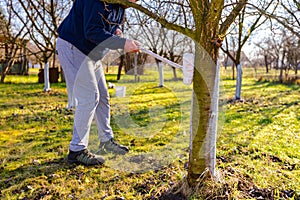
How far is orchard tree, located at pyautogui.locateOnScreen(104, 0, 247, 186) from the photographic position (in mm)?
1788

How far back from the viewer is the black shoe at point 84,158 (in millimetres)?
2623

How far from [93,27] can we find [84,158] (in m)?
1.23

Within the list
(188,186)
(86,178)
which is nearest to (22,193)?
(86,178)

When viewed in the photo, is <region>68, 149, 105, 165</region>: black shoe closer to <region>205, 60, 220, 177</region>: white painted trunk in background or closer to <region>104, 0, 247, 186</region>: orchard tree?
<region>104, 0, 247, 186</region>: orchard tree

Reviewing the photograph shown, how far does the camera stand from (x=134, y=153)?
9.73 ft

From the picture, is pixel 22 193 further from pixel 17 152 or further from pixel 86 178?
pixel 17 152

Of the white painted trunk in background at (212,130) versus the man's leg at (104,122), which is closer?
the white painted trunk in background at (212,130)

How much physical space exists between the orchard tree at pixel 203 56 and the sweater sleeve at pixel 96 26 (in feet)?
1.58

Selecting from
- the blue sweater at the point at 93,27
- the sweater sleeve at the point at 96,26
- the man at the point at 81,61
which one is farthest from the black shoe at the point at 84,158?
the sweater sleeve at the point at 96,26

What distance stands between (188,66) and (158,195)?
1028 millimetres

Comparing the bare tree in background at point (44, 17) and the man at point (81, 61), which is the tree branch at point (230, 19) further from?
the bare tree in background at point (44, 17)

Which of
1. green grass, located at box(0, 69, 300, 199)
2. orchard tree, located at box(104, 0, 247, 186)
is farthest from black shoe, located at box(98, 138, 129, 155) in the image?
orchard tree, located at box(104, 0, 247, 186)

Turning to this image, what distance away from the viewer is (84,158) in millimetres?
2625

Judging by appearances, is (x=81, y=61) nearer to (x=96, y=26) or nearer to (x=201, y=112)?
(x=96, y=26)
